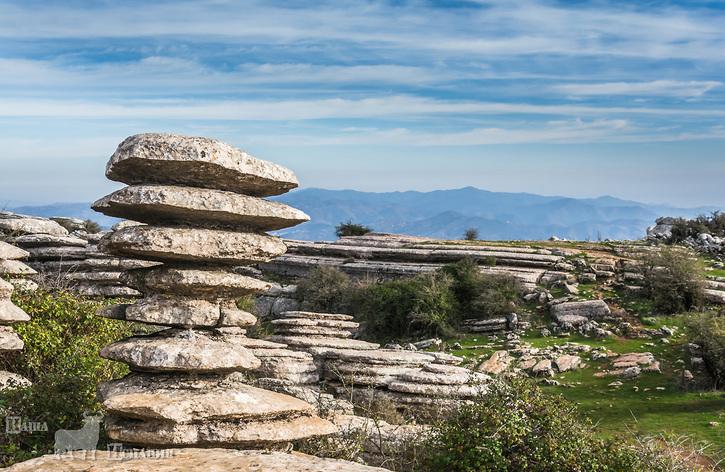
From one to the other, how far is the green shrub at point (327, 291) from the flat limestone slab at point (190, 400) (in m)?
17.6

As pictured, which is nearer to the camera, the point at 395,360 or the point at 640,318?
the point at 395,360

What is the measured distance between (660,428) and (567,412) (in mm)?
5249

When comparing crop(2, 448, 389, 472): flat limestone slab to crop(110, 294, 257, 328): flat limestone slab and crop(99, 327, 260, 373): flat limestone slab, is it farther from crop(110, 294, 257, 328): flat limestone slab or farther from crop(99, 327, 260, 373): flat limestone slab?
crop(110, 294, 257, 328): flat limestone slab

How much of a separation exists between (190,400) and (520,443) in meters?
4.21

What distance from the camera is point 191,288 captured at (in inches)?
298

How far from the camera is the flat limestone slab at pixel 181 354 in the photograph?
23.3ft

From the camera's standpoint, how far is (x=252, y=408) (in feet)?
23.1

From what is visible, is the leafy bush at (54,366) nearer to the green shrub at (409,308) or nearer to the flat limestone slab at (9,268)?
the flat limestone slab at (9,268)

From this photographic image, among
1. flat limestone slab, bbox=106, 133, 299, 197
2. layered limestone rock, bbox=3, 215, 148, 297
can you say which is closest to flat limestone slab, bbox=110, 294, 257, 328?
flat limestone slab, bbox=106, 133, 299, 197

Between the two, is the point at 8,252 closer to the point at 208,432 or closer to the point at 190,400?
the point at 190,400

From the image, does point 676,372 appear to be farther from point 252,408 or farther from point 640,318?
point 252,408

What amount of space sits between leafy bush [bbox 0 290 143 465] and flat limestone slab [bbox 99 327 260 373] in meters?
1.57

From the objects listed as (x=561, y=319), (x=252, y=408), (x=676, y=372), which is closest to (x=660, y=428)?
(x=676, y=372)

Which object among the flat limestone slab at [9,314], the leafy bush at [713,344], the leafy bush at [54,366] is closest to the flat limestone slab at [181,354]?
the leafy bush at [54,366]
